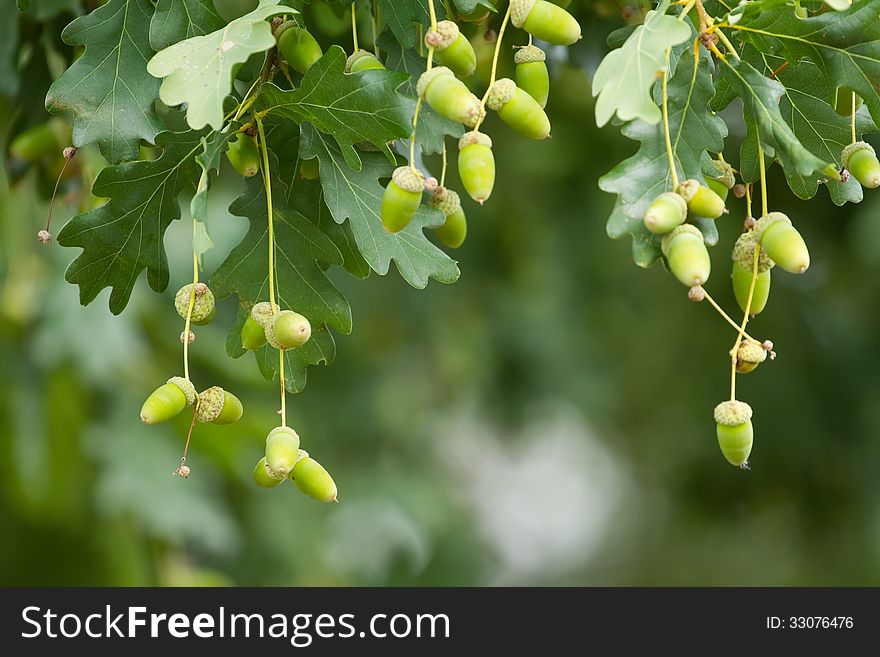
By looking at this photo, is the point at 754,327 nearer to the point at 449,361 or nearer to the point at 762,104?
the point at 449,361

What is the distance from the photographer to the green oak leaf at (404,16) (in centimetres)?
157

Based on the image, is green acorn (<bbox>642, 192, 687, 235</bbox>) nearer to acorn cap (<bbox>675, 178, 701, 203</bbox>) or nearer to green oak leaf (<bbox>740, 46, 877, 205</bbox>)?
acorn cap (<bbox>675, 178, 701, 203</bbox>)

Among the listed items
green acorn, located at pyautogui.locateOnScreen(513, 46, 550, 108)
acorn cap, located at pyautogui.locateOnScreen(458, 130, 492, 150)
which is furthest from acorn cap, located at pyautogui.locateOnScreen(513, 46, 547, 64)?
acorn cap, located at pyautogui.locateOnScreen(458, 130, 492, 150)

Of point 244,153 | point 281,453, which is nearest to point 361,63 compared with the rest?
point 244,153

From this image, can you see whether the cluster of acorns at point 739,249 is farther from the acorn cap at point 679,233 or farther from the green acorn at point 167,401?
the green acorn at point 167,401

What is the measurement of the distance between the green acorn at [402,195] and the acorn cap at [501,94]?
0.14 metres

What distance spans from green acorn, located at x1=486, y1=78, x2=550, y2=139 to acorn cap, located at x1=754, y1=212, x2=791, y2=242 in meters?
0.30

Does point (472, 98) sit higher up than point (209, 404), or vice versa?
point (472, 98)

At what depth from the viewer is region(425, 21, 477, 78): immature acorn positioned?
4.66ft

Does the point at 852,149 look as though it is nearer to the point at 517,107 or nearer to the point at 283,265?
the point at 517,107

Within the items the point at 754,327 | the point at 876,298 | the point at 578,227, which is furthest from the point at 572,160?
the point at 876,298

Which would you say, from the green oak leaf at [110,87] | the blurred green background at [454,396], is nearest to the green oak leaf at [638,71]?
the green oak leaf at [110,87]

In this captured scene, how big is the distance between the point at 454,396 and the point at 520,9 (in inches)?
213

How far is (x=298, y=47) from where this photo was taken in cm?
154
